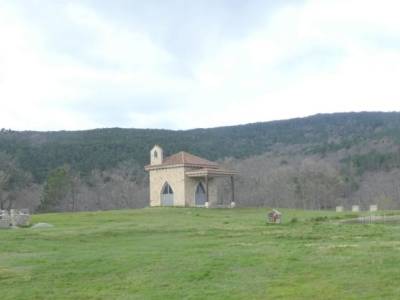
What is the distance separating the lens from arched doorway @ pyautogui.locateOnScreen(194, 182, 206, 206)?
155 feet

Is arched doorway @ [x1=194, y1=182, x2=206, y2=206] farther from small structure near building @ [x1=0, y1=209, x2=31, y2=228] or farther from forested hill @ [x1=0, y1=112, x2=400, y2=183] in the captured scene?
forested hill @ [x1=0, y1=112, x2=400, y2=183]

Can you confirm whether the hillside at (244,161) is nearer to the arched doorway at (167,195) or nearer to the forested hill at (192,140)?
the forested hill at (192,140)

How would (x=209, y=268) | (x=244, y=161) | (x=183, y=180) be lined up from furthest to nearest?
(x=244, y=161), (x=183, y=180), (x=209, y=268)

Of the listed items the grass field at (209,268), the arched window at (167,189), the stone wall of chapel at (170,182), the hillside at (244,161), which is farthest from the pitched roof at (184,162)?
the grass field at (209,268)

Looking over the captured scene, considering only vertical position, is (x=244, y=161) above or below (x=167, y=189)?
above

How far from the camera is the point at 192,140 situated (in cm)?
10362

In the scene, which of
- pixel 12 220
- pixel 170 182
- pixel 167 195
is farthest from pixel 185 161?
pixel 12 220

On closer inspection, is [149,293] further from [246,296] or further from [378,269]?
[378,269]

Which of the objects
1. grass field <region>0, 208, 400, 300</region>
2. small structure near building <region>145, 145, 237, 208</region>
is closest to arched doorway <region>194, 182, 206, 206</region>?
small structure near building <region>145, 145, 237, 208</region>

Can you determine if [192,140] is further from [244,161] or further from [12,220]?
[12,220]

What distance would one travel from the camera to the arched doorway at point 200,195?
4731 cm

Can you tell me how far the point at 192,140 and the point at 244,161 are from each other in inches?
473

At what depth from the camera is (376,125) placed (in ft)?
355

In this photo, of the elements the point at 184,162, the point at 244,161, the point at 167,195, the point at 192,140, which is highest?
the point at 192,140
